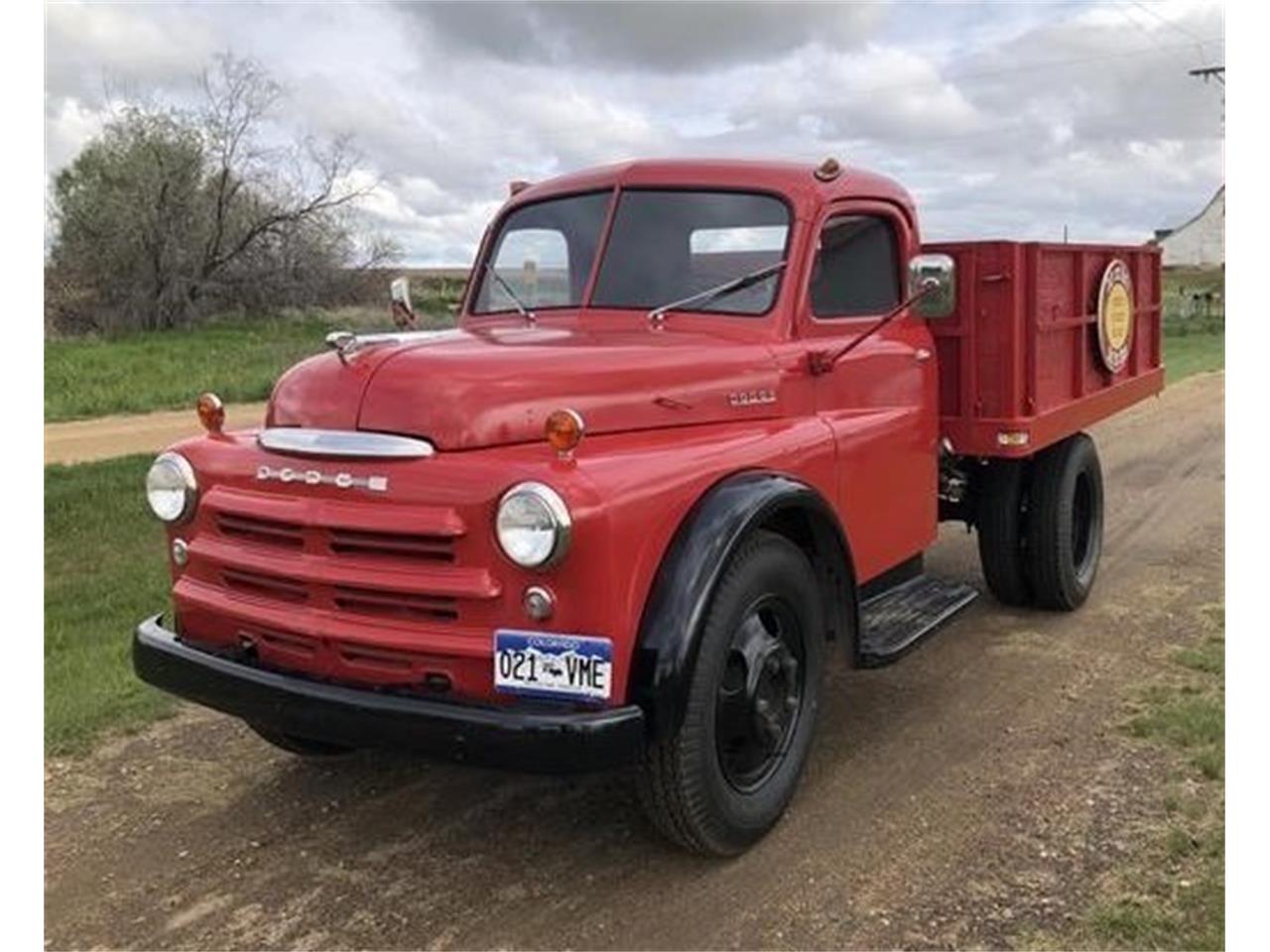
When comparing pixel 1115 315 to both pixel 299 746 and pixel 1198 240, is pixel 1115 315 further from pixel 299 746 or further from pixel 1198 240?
pixel 1198 240

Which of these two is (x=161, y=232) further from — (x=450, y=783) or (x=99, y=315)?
(x=450, y=783)

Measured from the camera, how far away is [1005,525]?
6.28 metres

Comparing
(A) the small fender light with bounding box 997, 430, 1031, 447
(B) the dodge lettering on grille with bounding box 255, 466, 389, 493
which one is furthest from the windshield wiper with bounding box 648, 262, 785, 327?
(A) the small fender light with bounding box 997, 430, 1031, 447

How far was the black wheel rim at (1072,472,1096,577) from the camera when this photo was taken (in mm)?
6707

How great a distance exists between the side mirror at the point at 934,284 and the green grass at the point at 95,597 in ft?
11.5

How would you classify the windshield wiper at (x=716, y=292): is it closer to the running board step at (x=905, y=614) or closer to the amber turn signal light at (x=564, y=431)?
the amber turn signal light at (x=564, y=431)

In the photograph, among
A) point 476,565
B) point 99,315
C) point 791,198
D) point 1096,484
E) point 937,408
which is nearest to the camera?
point 476,565

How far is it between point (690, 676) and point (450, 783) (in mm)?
1365

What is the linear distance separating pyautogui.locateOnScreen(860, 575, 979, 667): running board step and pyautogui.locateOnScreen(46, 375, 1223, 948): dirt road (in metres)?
0.39

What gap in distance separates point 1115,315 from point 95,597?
19.1 feet

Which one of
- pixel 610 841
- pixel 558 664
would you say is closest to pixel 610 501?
pixel 558 664

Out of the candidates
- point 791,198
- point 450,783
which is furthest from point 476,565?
point 791,198

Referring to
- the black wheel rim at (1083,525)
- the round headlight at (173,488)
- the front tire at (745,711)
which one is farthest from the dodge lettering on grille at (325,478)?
the black wheel rim at (1083,525)

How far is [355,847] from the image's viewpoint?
12.8ft
